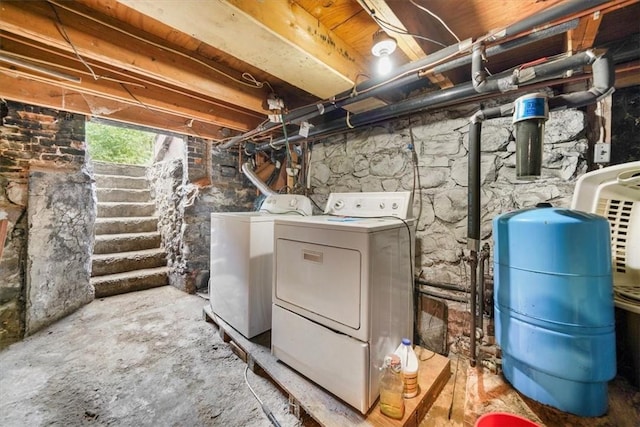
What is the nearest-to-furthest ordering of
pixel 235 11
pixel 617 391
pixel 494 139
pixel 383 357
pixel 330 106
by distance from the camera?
pixel 235 11, pixel 617 391, pixel 383 357, pixel 494 139, pixel 330 106

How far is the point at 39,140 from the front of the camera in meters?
2.47

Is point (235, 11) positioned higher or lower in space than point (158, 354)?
higher

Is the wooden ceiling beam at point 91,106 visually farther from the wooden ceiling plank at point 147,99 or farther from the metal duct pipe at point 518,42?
the metal duct pipe at point 518,42

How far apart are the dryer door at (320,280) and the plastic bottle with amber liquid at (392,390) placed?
10.7 inches

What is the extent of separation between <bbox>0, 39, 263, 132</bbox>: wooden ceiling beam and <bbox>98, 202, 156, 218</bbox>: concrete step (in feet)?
8.57

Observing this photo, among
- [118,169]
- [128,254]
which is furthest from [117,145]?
[128,254]

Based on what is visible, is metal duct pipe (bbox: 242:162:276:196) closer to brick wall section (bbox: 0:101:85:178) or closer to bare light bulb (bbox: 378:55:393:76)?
brick wall section (bbox: 0:101:85:178)

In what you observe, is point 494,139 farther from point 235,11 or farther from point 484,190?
point 235,11

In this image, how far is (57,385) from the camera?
5.61 feet

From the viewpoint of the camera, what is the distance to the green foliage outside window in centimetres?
600

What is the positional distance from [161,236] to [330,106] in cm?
359

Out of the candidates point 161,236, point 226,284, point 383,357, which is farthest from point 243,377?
point 161,236

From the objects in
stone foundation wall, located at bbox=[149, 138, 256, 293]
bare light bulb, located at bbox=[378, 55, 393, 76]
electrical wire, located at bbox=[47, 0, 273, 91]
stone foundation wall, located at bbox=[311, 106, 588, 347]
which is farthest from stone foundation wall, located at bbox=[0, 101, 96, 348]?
bare light bulb, located at bbox=[378, 55, 393, 76]

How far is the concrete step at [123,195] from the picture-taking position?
170 inches
